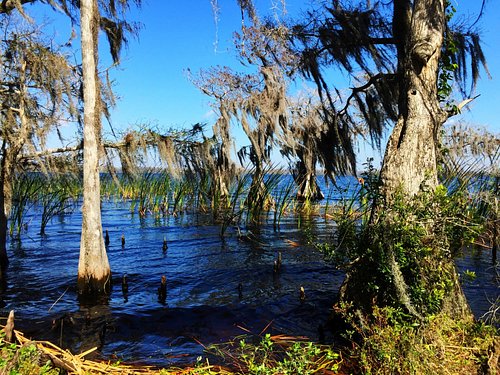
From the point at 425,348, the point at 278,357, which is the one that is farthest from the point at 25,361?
the point at 425,348

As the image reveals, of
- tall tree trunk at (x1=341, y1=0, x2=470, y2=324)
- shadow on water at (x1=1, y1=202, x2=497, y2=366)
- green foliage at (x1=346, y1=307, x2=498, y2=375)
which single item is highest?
tall tree trunk at (x1=341, y1=0, x2=470, y2=324)

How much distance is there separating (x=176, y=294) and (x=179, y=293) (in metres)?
0.08

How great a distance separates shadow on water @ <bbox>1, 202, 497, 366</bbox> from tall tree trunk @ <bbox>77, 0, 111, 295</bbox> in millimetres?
418

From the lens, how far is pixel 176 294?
6.66 m

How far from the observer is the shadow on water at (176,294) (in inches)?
191

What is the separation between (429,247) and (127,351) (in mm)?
3442

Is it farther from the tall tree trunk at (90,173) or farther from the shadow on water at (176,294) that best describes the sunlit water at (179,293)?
the tall tree trunk at (90,173)

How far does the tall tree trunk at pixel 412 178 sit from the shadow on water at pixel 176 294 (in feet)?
3.28

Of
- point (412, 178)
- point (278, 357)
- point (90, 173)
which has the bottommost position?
point (278, 357)

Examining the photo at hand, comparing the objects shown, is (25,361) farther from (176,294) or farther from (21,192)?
(21,192)

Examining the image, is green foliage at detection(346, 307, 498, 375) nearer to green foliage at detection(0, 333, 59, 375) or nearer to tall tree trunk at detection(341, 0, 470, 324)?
tall tree trunk at detection(341, 0, 470, 324)

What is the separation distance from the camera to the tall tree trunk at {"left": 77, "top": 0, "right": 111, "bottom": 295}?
5.84 metres

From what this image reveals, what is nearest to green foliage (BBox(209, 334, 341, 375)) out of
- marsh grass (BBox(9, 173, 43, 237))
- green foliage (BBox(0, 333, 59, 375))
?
green foliage (BBox(0, 333, 59, 375))

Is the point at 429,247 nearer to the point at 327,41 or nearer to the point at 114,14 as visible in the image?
the point at 327,41
